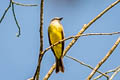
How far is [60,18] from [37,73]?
3695mm

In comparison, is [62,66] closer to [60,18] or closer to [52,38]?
[52,38]

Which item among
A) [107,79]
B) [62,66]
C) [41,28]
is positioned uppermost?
[41,28]

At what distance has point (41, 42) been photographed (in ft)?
10.3

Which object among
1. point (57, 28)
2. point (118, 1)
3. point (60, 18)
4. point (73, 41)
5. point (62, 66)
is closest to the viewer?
point (118, 1)

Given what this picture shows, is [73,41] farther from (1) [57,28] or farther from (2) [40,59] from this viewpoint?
(1) [57,28]

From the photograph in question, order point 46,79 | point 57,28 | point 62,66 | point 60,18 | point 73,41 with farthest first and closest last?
1. point 60,18
2. point 57,28
3. point 62,66
4. point 73,41
5. point 46,79

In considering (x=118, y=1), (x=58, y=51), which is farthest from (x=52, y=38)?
(x=118, y=1)

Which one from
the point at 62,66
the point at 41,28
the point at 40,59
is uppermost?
the point at 41,28

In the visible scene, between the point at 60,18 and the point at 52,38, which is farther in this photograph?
the point at 60,18

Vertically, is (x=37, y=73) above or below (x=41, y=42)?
below

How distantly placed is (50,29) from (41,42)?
3.14 meters

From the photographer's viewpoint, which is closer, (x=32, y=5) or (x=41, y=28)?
(x=41, y=28)

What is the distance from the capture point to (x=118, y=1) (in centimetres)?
358

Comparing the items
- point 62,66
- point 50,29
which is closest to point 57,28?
point 50,29
